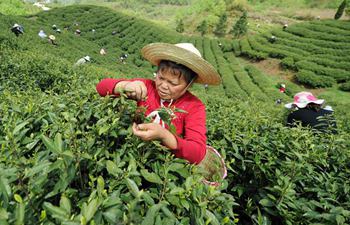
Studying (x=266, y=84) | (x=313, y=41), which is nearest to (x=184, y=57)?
(x=266, y=84)

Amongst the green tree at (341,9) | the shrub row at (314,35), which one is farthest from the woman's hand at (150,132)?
the green tree at (341,9)

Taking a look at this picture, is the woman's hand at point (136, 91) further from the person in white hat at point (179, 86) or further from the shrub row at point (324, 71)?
the shrub row at point (324, 71)

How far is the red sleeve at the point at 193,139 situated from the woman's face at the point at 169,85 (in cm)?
19

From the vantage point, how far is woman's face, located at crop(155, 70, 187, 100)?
6.15ft

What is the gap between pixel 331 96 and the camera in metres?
18.6

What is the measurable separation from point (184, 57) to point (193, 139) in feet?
2.02

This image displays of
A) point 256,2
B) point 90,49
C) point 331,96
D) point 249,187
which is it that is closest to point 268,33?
point 331,96

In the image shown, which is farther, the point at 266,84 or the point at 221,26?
the point at 221,26

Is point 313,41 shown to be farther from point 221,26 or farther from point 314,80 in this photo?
point 221,26

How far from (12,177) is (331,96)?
71.3 ft

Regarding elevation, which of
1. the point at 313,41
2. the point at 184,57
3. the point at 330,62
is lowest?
the point at 330,62

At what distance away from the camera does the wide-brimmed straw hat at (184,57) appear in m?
1.84

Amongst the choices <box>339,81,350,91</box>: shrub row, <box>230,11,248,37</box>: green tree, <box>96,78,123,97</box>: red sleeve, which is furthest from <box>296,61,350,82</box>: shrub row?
<box>96,78,123,97</box>: red sleeve

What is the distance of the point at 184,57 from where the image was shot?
A: 6.02 ft
